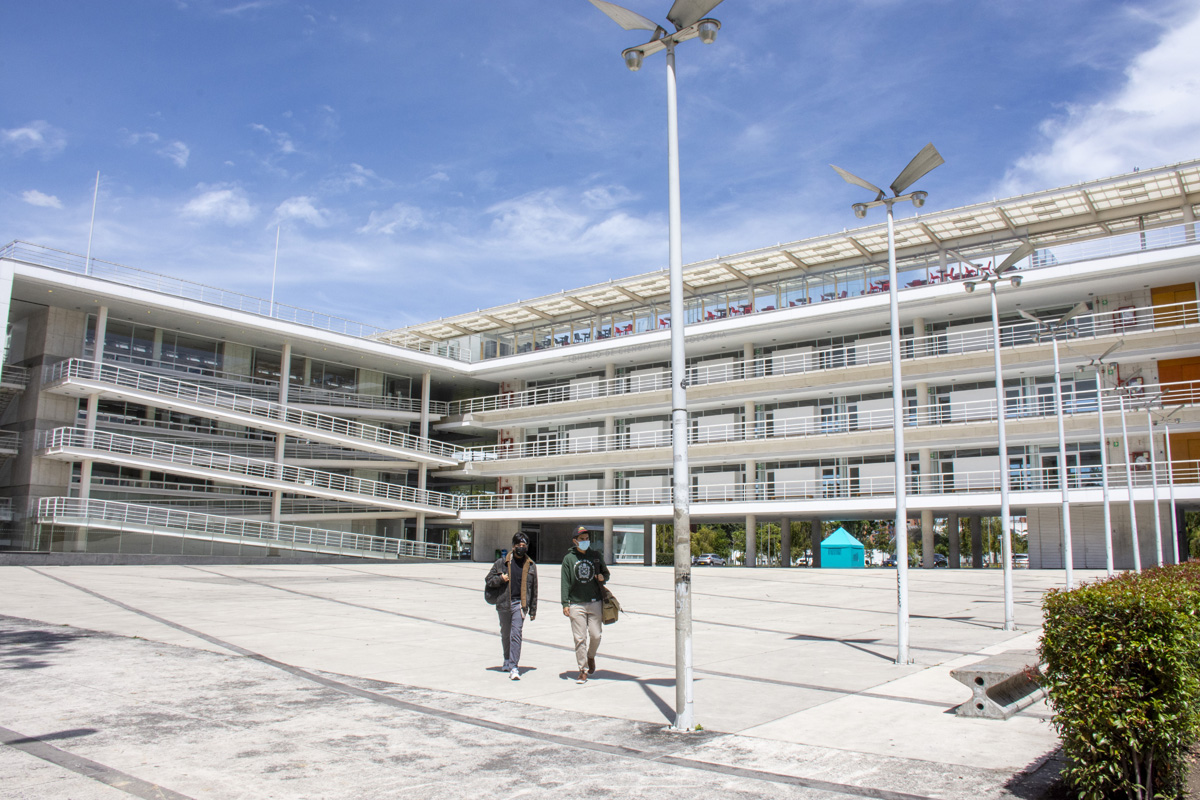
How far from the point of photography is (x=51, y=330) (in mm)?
38031

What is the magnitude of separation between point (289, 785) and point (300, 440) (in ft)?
138

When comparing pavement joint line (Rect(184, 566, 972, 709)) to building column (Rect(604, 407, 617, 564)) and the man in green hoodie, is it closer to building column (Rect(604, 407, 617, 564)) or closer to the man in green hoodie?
the man in green hoodie

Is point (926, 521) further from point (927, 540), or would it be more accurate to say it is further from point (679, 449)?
point (679, 449)

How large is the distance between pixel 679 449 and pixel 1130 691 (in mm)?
4159

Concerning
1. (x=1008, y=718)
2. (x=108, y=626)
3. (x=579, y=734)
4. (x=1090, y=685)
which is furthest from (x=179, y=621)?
(x=1090, y=685)

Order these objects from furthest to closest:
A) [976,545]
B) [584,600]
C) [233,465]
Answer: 1. [976,545]
2. [233,465]
3. [584,600]

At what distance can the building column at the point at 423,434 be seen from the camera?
49.3 metres

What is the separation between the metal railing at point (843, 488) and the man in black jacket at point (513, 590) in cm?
2882

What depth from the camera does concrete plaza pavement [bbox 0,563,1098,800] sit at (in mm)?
5852

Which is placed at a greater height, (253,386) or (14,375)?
(253,386)

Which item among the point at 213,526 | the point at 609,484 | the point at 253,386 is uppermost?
the point at 253,386

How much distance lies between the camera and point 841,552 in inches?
1860

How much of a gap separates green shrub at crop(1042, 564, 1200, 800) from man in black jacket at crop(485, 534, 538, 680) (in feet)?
20.1

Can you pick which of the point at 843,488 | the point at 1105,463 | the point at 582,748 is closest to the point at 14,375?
the point at 843,488
